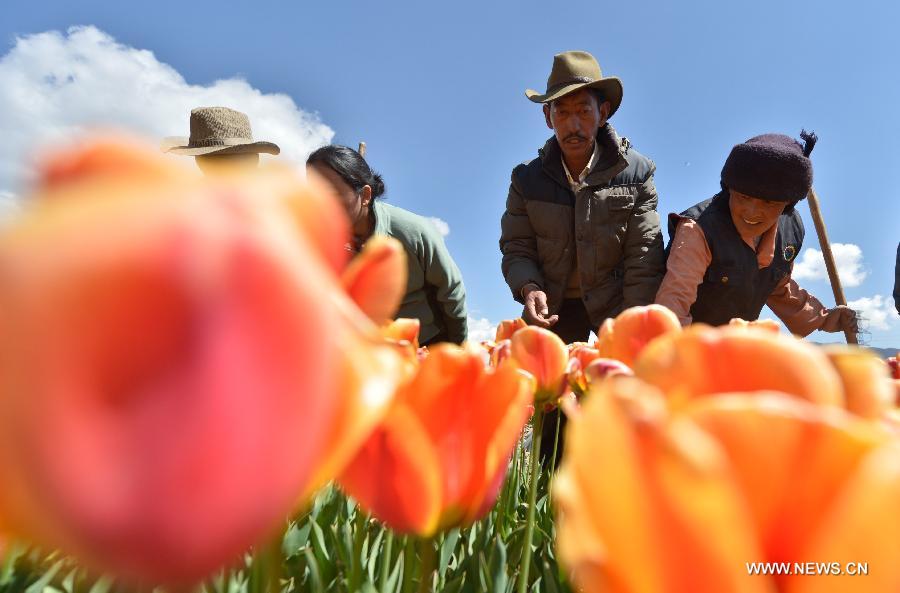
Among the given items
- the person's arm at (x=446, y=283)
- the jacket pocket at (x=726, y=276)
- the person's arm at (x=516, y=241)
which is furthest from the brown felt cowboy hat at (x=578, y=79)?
the jacket pocket at (x=726, y=276)

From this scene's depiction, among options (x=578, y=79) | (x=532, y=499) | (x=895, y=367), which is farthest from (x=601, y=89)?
(x=532, y=499)

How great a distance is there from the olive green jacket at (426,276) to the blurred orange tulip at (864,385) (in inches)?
90.9

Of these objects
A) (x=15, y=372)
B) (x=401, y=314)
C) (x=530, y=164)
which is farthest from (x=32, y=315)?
(x=530, y=164)

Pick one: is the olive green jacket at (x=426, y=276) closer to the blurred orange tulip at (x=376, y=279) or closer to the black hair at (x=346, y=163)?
the black hair at (x=346, y=163)

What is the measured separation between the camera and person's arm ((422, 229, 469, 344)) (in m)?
2.70

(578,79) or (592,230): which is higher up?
(578,79)

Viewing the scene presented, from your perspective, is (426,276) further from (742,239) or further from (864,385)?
(864,385)

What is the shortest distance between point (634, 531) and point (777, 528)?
5cm

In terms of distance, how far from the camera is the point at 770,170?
7.18ft

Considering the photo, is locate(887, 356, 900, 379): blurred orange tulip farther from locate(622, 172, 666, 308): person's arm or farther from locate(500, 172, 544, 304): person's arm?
locate(500, 172, 544, 304): person's arm

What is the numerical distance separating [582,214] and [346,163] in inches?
38.2

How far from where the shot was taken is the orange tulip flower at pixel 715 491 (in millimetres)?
166

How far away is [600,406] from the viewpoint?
0.57 feet

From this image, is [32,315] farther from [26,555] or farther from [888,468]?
[26,555]
